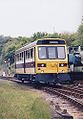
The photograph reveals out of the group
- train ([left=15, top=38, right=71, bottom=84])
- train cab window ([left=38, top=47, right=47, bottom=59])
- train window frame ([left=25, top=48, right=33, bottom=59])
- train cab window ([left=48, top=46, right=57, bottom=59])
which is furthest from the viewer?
train window frame ([left=25, top=48, right=33, bottom=59])

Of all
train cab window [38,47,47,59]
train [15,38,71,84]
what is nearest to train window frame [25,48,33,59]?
train [15,38,71,84]

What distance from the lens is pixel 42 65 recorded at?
28094 millimetres

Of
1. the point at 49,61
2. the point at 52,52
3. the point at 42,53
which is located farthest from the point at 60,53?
the point at 42,53

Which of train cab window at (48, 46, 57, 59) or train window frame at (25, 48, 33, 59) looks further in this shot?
train window frame at (25, 48, 33, 59)

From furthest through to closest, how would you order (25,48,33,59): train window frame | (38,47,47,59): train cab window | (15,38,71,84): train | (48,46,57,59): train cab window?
(25,48,33,59): train window frame
(48,46,57,59): train cab window
(38,47,47,59): train cab window
(15,38,71,84): train

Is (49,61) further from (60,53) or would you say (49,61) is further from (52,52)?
(60,53)

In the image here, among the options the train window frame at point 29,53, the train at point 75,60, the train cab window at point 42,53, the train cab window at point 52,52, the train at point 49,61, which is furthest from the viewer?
the train at point 75,60

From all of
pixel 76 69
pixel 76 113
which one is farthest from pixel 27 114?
pixel 76 69

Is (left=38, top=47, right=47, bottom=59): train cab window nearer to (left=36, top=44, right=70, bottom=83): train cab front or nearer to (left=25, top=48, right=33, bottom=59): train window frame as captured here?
(left=36, top=44, right=70, bottom=83): train cab front

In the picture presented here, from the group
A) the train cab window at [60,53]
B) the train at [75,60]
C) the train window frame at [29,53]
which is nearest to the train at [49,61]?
the train cab window at [60,53]

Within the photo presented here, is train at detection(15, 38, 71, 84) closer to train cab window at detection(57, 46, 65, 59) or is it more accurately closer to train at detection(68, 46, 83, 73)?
train cab window at detection(57, 46, 65, 59)

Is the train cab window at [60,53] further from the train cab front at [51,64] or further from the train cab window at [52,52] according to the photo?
the train cab window at [52,52]

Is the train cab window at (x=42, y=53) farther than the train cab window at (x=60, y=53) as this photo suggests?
No

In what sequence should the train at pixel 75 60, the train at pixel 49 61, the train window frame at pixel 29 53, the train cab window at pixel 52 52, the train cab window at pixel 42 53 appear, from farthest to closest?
the train at pixel 75 60 < the train window frame at pixel 29 53 < the train cab window at pixel 52 52 < the train cab window at pixel 42 53 < the train at pixel 49 61
